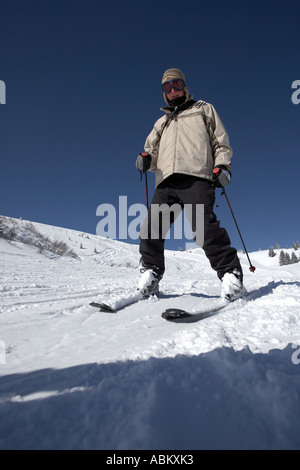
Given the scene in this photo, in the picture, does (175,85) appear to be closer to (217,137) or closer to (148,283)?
(217,137)

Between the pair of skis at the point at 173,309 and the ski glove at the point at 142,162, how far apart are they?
4.63 feet

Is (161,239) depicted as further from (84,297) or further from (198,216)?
(84,297)

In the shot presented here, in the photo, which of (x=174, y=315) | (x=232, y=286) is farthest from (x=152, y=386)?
(x=232, y=286)

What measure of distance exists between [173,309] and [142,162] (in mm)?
1806

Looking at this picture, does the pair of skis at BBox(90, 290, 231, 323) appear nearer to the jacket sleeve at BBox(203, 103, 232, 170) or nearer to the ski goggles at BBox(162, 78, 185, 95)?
the jacket sleeve at BBox(203, 103, 232, 170)

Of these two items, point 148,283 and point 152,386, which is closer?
point 152,386

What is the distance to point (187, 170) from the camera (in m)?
2.47

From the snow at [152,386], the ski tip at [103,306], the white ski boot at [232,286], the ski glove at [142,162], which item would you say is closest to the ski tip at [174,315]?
the snow at [152,386]

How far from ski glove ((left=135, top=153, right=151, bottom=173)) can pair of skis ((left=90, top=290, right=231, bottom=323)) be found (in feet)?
4.63

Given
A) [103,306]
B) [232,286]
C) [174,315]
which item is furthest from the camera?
[232,286]

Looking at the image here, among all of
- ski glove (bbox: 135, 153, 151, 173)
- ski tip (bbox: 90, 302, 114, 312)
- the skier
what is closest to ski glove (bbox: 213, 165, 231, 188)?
the skier

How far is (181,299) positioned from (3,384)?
181cm

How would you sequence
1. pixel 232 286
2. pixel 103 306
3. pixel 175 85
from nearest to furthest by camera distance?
pixel 103 306 → pixel 232 286 → pixel 175 85

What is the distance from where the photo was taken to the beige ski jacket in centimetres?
249
